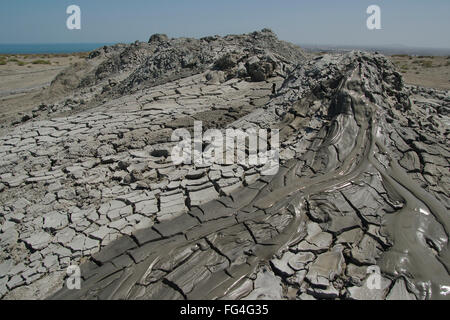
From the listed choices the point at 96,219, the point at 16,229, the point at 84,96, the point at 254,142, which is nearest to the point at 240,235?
the point at 96,219

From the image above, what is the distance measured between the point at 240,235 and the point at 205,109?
11.5ft

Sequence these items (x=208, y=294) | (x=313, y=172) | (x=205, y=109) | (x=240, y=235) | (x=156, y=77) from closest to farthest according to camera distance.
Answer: (x=208, y=294) → (x=240, y=235) → (x=313, y=172) → (x=205, y=109) → (x=156, y=77)

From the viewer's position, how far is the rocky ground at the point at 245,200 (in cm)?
242

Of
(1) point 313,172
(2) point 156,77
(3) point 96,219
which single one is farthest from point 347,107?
(2) point 156,77

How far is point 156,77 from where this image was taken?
8133 mm

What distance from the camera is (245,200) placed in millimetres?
3301

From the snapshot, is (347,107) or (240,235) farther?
(347,107)

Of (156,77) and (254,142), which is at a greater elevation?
(156,77)

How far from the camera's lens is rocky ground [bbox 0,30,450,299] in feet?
7.95

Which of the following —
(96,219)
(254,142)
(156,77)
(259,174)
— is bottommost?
(96,219)

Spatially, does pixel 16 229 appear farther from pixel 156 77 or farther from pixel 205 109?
pixel 156 77

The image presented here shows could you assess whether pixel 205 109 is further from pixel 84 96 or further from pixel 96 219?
pixel 84 96

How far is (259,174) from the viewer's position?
12.2 ft

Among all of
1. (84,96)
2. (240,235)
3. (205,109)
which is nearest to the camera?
(240,235)
